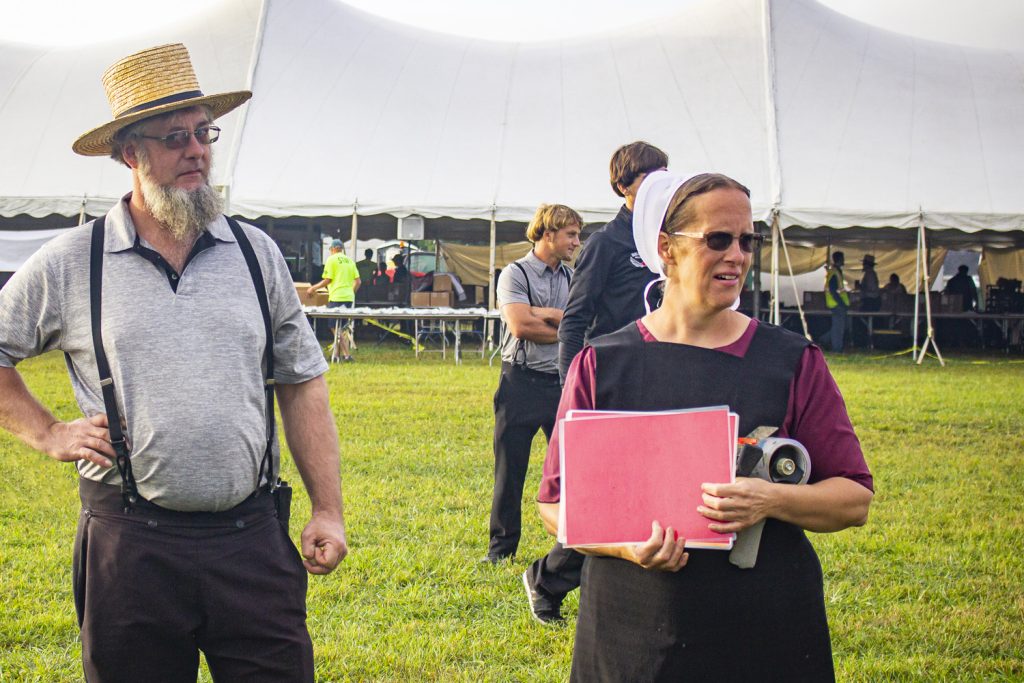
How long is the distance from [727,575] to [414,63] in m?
20.1

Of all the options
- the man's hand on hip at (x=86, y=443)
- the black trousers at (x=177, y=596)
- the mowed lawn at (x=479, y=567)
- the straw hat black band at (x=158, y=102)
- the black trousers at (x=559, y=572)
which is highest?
the straw hat black band at (x=158, y=102)

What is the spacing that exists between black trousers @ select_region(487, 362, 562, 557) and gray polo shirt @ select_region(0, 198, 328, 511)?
112 inches

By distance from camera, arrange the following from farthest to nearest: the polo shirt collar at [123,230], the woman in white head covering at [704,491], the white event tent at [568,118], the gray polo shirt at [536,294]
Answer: the white event tent at [568,118]
the gray polo shirt at [536,294]
the polo shirt collar at [123,230]
the woman in white head covering at [704,491]

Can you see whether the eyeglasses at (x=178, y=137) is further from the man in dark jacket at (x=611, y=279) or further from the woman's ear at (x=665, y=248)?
the man in dark jacket at (x=611, y=279)

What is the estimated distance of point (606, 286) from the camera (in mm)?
4473

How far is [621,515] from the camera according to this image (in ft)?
6.74

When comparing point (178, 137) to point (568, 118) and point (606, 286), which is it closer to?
point (606, 286)

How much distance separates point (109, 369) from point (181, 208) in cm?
42

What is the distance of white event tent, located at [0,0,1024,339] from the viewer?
702 inches

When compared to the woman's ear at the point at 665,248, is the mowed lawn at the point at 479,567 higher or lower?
lower

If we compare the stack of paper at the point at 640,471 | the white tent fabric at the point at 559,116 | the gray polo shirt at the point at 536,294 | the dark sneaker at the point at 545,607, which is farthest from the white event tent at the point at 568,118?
the stack of paper at the point at 640,471

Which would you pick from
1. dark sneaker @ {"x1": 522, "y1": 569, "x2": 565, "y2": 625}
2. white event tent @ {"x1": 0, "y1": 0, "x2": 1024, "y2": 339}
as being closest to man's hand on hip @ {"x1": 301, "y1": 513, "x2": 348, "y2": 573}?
dark sneaker @ {"x1": 522, "y1": 569, "x2": 565, "y2": 625}

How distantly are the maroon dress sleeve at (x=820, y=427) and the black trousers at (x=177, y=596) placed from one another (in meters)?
1.24

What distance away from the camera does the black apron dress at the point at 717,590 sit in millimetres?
2119
